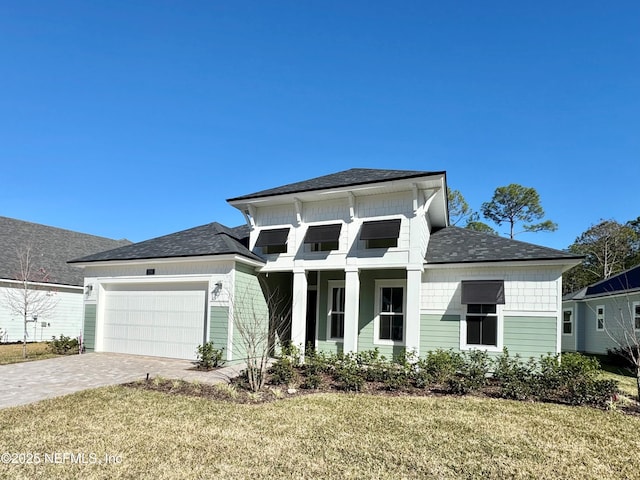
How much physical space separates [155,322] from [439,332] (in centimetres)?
983

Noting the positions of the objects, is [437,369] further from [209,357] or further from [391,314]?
[209,357]

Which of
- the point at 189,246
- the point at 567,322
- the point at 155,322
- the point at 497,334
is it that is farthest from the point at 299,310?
the point at 567,322

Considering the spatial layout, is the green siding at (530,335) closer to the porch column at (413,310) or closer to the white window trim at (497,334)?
the white window trim at (497,334)

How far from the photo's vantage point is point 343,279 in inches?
525

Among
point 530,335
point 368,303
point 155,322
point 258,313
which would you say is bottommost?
point 155,322

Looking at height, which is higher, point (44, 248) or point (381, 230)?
point (381, 230)

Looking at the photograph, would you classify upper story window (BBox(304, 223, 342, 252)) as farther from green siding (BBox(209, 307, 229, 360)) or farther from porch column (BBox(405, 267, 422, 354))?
green siding (BBox(209, 307, 229, 360))

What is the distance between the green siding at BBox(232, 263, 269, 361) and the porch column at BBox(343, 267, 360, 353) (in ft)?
8.62

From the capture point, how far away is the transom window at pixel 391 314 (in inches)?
488

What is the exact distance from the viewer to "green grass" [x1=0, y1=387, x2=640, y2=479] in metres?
4.46

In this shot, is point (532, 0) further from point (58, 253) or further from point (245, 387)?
point (58, 253)

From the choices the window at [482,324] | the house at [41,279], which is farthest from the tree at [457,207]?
the house at [41,279]

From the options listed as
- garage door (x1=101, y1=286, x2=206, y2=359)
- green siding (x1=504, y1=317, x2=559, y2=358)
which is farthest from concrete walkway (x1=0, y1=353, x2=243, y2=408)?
green siding (x1=504, y1=317, x2=559, y2=358)

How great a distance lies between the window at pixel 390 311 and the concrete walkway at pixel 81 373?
195 inches
